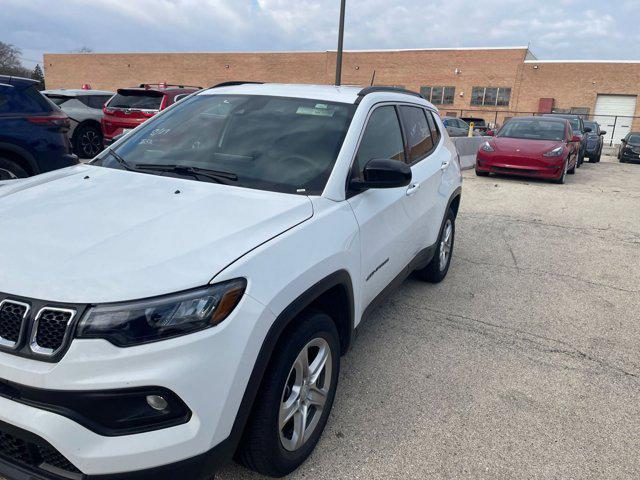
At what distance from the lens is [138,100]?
11.4m

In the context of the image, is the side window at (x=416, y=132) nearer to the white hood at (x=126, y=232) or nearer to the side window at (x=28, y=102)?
the white hood at (x=126, y=232)

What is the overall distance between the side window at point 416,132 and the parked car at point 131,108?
800 centimetres

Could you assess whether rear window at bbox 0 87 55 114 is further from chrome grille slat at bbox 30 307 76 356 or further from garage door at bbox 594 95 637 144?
garage door at bbox 594 95 637 144

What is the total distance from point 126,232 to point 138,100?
10.4 metres

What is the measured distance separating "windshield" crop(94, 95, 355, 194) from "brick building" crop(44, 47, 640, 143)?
130ft

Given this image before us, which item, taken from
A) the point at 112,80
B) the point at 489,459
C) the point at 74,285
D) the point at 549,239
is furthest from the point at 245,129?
the point at 112,80

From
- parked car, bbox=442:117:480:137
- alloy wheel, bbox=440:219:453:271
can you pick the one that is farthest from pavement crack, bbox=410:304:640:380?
parked car, bbox=442:117:480:137

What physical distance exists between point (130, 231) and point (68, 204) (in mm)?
541

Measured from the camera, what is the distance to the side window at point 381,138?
306 centimetres

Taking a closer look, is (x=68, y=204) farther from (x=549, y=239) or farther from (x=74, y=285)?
(x=549, y=239)

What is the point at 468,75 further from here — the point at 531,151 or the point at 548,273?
the point at 548,273

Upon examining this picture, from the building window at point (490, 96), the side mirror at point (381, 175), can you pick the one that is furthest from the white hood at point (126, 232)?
the building window at point (490, 96)

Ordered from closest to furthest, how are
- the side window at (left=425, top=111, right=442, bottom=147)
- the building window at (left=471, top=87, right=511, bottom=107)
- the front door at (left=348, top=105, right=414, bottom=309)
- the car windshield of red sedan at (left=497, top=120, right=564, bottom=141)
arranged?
the front door at (left=348, top=105, right=414, bottom=309) < the side window at (left=425, top=111, right=442, bottom=147) < the car windshield of red sedan at (left=497, top=120, right=564, bottom=141) < the building window at (left=471, top=87, right=511, bottom=107)

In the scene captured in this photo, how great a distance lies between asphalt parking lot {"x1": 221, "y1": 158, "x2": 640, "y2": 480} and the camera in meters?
2.57
